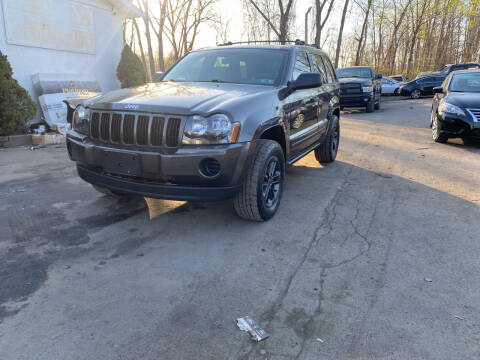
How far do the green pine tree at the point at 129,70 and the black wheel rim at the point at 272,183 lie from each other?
29.2ft

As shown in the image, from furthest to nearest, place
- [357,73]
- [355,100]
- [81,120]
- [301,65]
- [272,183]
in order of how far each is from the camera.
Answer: [357,73] < [355,100] < [301,65] < [272,183] < [81,120]

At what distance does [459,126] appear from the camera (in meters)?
7.81

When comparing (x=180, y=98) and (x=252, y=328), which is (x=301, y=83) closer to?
(x=180, y=98)

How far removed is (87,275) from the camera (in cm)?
291

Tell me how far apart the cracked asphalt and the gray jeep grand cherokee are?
501 millimetres

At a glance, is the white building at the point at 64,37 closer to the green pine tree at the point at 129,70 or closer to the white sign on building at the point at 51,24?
the white sign on building at the point at 51,24

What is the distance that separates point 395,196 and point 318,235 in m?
1.83

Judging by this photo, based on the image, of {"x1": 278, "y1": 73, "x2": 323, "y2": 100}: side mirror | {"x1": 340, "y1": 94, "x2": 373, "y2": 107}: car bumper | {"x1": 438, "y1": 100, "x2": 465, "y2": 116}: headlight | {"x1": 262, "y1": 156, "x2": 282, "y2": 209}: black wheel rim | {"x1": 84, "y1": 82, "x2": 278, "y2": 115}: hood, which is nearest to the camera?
{"x1": 84, "y1": 82, "x2": 278, "y2": 115}: hood

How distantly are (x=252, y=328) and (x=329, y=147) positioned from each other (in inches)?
184

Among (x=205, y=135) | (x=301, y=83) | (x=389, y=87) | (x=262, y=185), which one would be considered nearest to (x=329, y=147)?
(x=301, y=83)

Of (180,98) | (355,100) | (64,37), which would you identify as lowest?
(355,100)

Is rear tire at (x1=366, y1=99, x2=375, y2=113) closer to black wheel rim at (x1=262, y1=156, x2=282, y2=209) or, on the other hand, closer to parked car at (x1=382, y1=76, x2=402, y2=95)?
black wheel rim at (x1=262, y1=156, x2=282, y2=209)

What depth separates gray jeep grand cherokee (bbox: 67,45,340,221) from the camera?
3271 mm

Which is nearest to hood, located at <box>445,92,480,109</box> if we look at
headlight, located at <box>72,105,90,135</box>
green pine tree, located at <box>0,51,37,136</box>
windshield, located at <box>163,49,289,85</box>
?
windshield, located at <box>163,49,289,85</box>
